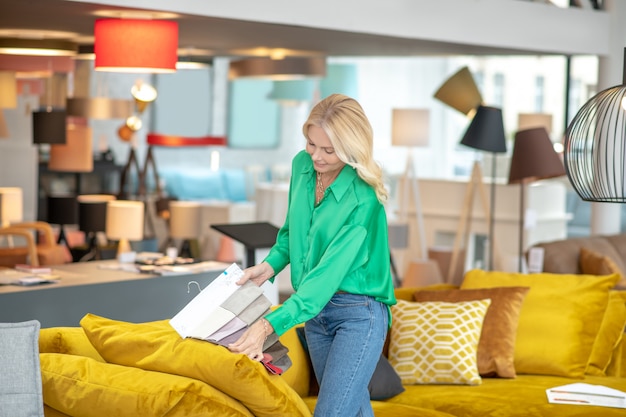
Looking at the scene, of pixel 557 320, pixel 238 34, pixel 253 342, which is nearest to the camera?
pixel 253 342

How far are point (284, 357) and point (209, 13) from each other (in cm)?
283

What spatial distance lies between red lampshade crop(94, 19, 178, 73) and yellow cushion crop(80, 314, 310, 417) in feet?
8.29

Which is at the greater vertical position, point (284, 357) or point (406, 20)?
point (406, 20)

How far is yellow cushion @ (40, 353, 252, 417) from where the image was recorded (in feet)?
10.6

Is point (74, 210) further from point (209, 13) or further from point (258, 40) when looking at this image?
point (209, 13)

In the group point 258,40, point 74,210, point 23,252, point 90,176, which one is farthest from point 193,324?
point 90,176

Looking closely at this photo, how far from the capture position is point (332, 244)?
320cm

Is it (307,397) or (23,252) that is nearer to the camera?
(307,397)

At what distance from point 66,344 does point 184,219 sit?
5910mm

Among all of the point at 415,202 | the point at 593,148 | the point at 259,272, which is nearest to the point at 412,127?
the point at 415,202

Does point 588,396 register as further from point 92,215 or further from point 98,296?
point 92,215

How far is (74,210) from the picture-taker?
31.0 ft

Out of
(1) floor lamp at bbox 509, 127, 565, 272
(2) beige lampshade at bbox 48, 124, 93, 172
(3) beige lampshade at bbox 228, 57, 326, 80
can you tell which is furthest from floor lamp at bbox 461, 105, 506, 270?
(2) beige lampshade at bbox 48, 124, 93, 172

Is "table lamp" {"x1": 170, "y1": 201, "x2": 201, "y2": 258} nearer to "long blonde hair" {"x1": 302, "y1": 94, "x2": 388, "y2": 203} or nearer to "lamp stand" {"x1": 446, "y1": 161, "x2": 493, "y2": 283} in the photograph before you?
"lamp stand" {"x1": 446, "y1": 161, "x2": 493, "y2": 283}
